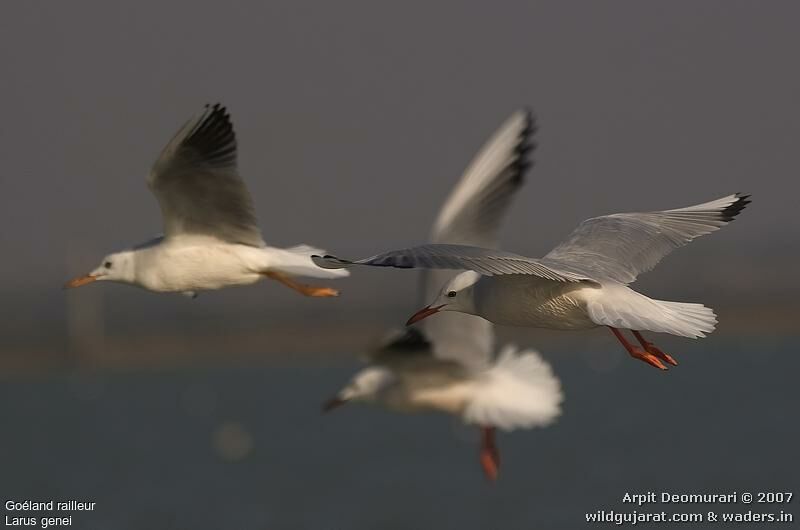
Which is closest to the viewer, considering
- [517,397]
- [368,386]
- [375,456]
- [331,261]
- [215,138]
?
[331,261]

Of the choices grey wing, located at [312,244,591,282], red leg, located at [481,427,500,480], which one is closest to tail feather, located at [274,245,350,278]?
grey wing, located at [312,244,591,282]

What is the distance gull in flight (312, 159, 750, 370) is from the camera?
6664 millimetres

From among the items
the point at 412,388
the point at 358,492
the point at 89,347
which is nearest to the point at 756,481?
the point at 358,492

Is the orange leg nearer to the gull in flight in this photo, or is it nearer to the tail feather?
the tail feather

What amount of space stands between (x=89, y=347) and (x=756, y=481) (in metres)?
34.3

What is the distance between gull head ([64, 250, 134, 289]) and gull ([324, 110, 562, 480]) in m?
2.18

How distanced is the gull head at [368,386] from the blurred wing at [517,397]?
75 cm

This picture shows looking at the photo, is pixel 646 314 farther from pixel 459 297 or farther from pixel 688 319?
pixel 459 297

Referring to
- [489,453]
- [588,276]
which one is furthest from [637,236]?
[489,453]

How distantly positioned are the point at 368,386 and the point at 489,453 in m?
1.15

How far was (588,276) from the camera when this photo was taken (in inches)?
287

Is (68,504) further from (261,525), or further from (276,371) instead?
(276,371)

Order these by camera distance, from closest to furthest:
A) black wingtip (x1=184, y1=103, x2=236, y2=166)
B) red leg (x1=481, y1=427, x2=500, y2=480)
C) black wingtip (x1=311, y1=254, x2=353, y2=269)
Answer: black wingtip (x1=311, y1=254, x2=353, y2=269) < black wingtip (x1=184, y1=103, x2=236, y2=166) < red leg (x1=481, y1=427, x2=500, y2=480)

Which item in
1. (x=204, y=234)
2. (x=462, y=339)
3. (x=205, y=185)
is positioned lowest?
(x=462, y=339)
